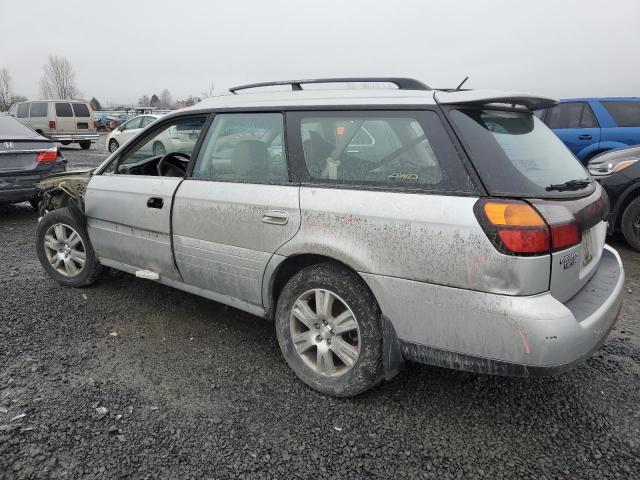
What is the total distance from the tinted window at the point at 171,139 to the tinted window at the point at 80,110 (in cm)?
1910

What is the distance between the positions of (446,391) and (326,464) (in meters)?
0.93

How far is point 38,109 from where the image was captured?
2041 cm

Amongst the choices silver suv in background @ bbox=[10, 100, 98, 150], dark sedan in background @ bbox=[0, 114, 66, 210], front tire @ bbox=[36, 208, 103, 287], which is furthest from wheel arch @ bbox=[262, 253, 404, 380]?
silver suv in background @ bbox=[10, 100, 98, 150]

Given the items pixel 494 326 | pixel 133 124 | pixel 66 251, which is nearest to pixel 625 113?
pixel 494 326

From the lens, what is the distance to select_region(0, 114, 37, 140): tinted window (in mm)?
7202

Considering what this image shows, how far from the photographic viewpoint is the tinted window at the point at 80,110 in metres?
20.7

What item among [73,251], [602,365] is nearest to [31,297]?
[73,251]

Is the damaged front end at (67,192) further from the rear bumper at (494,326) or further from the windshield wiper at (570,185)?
the windshield wiper at (570,185)

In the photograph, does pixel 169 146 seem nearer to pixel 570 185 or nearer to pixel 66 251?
pixel 66 251

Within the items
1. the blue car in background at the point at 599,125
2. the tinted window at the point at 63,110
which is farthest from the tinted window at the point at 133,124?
the blue car in background at the point at 599,125

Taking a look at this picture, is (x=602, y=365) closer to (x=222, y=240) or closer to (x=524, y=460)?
(x=524, y=460)

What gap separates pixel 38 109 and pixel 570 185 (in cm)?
2293

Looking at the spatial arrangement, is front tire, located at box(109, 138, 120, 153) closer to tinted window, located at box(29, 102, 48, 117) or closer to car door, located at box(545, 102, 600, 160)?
tinted window, located at box(29, 102, 48, 117)

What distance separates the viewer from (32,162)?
7.05 metres
